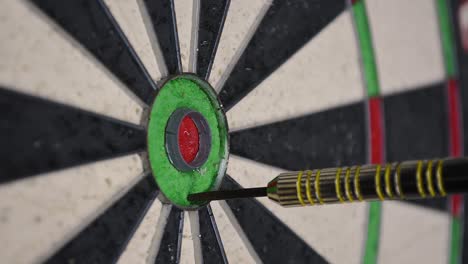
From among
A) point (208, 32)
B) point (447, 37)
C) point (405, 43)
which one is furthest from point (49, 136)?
point (447, 37)

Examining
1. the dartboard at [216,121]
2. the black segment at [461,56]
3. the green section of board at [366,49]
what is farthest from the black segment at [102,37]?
the black segment at [461,56]

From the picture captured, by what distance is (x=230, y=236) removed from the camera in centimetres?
84

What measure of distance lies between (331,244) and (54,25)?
1.94 ft

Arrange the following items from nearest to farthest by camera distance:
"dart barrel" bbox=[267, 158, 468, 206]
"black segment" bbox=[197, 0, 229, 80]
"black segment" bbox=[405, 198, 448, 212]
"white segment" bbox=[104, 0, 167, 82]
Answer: "dart barrel" bbox=[267, 158, 468, 206] < "white segment" bbox=[104, 0, 167, 82] < "black segment" bbox=[197, 0, 229, 80] < "black segment" bbox=[405, 198, 448, 212]

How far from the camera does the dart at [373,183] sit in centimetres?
56

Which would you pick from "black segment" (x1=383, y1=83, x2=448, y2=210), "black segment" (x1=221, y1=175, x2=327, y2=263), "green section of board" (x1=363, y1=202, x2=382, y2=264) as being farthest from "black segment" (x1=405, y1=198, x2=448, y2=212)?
"black segment" (x1=221, y1=175, x2=327, y2=263)

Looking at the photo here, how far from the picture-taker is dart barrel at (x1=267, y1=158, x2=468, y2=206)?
56cm

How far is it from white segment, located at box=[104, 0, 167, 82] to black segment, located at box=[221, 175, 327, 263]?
181 mm

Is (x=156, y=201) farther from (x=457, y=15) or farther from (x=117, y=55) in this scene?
(x=457, y=15)

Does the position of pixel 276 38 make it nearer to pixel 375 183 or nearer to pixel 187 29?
pixel 187 29

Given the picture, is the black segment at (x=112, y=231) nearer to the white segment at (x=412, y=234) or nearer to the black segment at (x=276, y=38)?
the black segment at (x=276, y=38)

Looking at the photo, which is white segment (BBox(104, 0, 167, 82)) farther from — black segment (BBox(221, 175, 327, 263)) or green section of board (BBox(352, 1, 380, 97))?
green section of board (BBox(352, 1, 380, 97))

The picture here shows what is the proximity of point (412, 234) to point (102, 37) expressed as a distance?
30.4 inches

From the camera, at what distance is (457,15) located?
4.31 feet
